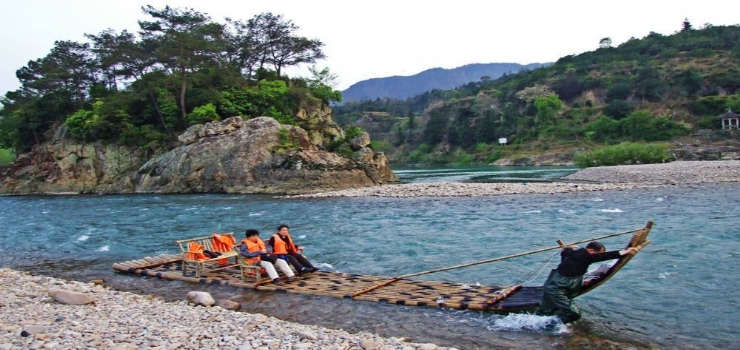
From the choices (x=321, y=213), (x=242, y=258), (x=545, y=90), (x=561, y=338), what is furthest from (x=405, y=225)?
(x=545, y=90)

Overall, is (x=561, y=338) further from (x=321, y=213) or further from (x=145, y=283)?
(x=321, y=213)

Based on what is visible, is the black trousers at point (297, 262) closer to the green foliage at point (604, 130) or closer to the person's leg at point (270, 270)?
the person's leg at point (270, 270)

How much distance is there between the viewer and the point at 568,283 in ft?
34.6

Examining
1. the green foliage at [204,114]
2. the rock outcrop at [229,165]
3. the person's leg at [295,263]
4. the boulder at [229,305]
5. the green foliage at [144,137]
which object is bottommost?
the boulder at [229,305]

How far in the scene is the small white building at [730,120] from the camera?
273 feet

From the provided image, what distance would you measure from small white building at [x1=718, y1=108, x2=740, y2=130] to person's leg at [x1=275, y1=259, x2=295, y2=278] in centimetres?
8881

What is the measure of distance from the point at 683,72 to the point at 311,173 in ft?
310

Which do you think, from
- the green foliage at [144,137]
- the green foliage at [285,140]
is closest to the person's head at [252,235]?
the green foliage at [285,140]

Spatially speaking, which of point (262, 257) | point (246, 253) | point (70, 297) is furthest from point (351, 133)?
point (70, 297)

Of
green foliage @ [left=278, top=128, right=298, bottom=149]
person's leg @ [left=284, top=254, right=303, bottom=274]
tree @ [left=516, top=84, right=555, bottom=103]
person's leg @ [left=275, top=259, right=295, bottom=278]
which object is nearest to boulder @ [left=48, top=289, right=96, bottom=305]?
person's leg @ [left=275, top=259, right=295, bottom=278]

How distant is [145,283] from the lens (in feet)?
50.1

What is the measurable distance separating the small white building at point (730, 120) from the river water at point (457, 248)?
6029cm

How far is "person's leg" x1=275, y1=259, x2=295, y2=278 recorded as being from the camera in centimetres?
1466

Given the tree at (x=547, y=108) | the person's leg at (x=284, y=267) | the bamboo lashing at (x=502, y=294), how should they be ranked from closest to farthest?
the bamboo lashing at (x=502, y=294), the person's leg at (x=284, y=267), the tree at (x=547, y=108)
